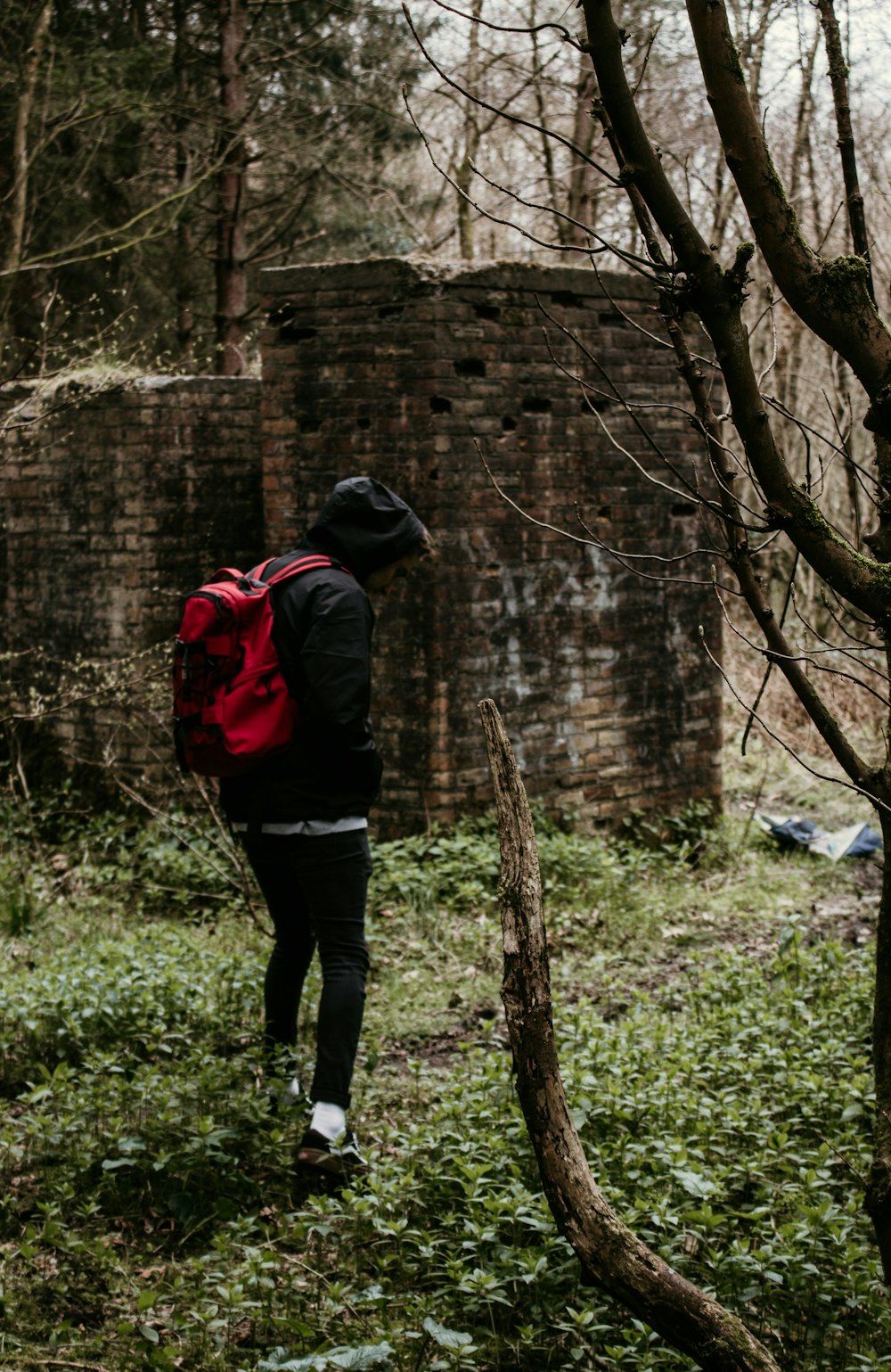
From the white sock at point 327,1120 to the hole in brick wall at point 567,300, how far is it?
4831 millimetres

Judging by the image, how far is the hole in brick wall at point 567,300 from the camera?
702 cm

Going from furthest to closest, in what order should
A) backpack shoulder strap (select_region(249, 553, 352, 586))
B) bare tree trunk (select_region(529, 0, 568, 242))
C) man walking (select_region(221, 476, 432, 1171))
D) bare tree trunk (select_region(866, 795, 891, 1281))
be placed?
bare tree trunk (select_region(529, 0, 568, 242)), backpack shoulder strap (select_region(249, 553, 352, 586)), man walking (select_region(221, 476, 432, 1171)), bare tree trunk (select_region(866, 795, 891, 1281))

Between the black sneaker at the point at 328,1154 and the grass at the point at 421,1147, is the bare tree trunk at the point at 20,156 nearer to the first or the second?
the grass at the point at 421,1147

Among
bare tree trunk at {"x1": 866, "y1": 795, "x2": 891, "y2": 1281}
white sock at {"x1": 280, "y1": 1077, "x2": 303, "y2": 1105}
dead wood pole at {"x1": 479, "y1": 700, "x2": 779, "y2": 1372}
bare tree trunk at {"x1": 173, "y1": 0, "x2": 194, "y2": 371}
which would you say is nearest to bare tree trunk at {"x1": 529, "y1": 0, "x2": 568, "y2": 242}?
bare tree trunk at {"x1": 173, "y1": 0, "x2": 194, "y2": 371}

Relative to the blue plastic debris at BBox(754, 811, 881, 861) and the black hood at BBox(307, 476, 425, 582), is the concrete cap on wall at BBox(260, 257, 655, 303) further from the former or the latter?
the blue plastic debris at BBox(754, 811, 881, 861)

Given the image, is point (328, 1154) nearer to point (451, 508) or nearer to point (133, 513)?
point (451, 508)

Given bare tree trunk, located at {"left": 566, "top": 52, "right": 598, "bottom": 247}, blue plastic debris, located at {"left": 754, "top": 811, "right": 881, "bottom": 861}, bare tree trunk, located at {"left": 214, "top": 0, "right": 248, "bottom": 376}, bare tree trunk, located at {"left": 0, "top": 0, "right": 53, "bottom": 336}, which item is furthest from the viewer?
bare tree trunk, located at {"left": 566, "top": 52, "right": 598, "bottom": 247}

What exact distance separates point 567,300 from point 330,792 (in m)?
4.24

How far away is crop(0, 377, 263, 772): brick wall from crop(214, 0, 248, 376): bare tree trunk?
3.76m

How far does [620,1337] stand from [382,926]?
3.25 m

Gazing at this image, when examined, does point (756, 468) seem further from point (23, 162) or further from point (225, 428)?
point (23, 162)

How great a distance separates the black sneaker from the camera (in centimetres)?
359

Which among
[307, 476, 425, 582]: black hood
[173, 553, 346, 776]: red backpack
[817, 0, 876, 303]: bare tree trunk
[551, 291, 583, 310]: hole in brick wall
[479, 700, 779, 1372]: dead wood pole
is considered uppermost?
[551, 291, 583, 310]: hole in brick wall

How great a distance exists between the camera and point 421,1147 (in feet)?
12.2
